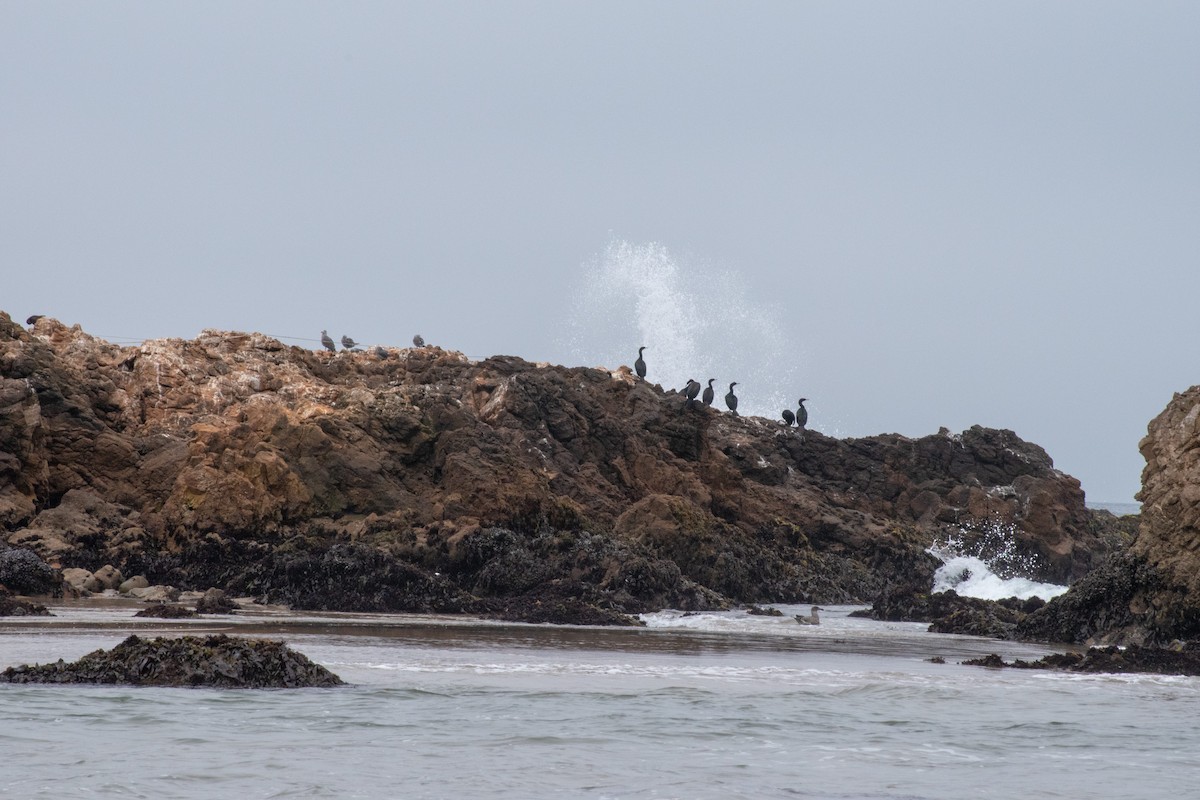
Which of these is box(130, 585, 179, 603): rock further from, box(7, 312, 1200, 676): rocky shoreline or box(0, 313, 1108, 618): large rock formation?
box(0, 313, 1108, 618): large rock formation

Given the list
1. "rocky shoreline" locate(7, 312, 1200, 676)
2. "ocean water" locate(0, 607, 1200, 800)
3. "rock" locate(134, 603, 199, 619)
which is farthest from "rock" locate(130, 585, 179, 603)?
"ocean water" locate(0, 607, 1200, 800)

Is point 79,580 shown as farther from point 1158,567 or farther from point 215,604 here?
point 1158,567

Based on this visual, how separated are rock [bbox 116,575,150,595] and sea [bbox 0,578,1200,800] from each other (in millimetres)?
5846

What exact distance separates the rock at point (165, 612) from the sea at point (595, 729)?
1.85 m

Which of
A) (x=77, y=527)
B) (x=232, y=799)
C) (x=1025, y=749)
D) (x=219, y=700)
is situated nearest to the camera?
(x=232, y=799)

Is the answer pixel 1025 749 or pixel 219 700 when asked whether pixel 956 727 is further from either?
pixel 219 700

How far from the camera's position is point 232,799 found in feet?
27.9

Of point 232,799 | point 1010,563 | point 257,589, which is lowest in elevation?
point 232,799

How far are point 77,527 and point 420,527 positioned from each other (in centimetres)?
664

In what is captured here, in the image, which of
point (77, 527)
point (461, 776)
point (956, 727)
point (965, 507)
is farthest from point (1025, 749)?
point (965, 507)

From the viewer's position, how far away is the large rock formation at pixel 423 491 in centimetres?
2577

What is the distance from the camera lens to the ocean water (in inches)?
365

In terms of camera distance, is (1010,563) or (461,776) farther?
(1010,563)

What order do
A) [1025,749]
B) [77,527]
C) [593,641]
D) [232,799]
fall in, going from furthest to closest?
[77,527], [593,641], [1025,749], [232,799]
